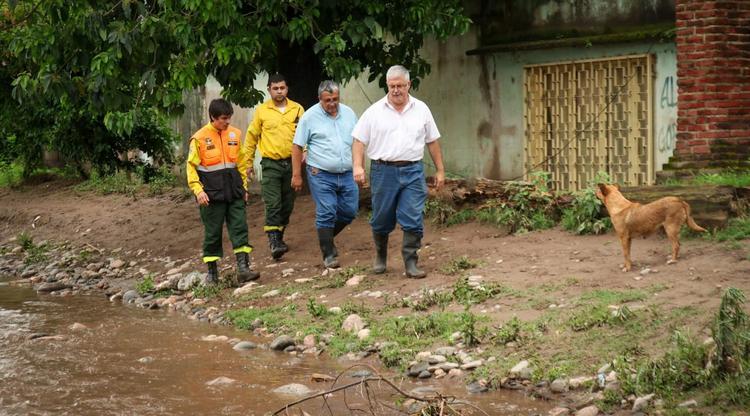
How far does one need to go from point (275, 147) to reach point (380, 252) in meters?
1.95

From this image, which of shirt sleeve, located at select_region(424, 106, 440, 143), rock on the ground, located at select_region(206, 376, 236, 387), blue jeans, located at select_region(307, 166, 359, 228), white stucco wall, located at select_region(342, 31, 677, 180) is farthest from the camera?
white stucco wall, located at select_region(342, 31, 677, 180)

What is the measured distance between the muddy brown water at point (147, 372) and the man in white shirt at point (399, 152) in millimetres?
1687

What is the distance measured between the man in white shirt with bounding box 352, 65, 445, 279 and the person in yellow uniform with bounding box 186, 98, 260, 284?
5.24ft

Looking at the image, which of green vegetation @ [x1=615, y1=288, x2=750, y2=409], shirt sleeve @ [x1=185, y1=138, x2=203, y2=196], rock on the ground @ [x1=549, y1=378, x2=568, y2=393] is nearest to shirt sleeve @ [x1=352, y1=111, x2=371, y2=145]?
shirt sleeve @ [x1=185, y1=138, x2=203, y2=196]

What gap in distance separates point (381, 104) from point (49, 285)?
16.9 ft

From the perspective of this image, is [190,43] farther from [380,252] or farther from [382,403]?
[382,403]

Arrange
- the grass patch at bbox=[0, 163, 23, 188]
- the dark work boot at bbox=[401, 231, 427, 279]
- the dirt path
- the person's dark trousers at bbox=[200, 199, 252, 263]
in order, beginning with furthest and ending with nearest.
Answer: the grass patch at bbox=[0, 163, 23, 188] → the person's dark trousers at bbox=[200, 199, 252, 263] → the dark work boot at bbox=[401, 231, 427, 279] → the dirt path

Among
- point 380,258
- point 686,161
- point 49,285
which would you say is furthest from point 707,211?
point 49,285

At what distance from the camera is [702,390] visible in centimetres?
611

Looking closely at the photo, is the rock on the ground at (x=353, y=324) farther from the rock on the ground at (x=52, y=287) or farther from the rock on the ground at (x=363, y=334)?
the rock on the ground at (x=52, y=287)

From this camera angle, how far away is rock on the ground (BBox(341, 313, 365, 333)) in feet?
28.4

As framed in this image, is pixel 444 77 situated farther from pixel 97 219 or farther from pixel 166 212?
pixel 97 219

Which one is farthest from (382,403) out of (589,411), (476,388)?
(589,411)

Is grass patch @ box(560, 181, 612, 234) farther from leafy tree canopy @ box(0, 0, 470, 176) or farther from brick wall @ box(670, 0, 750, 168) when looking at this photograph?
leafy tree canopy @ box(0, 0, 470, 176)
